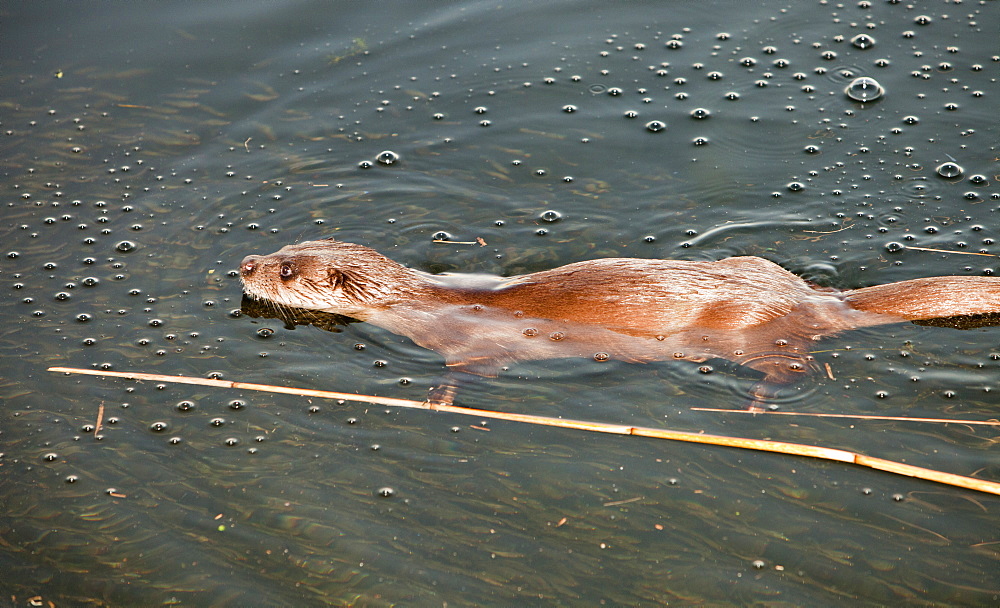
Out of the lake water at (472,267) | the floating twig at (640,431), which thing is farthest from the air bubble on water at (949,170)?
→ the floating twig at (640,431)

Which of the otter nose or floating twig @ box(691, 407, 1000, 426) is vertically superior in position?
the otter nose

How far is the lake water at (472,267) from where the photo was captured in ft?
10.5

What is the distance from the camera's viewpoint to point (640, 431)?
3.68 m

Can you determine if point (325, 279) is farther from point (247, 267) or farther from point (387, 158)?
point (387, 158)

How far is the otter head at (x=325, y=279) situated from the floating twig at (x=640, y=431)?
696 millimetres

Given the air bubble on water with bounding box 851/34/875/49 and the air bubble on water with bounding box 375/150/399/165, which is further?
the air bubble on water with bounding box 851/34/875/49

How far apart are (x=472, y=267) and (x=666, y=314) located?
4.18ft

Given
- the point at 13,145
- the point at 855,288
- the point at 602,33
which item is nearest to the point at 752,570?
the point at 855,288

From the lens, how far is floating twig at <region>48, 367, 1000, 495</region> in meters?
3.38

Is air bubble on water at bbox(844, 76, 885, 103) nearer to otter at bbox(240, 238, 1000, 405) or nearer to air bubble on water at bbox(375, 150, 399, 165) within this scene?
otter at bbox(240, 238, 1000, 405)

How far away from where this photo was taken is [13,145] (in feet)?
19.2

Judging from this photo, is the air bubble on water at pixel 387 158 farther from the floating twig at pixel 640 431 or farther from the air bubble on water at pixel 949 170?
the air bubble on water at pixel 949 170

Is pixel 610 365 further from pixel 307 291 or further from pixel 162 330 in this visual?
pixel 162 330

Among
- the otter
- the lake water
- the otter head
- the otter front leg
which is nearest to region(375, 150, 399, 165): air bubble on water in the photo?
→ the lake water
